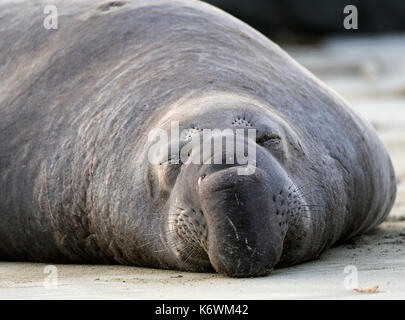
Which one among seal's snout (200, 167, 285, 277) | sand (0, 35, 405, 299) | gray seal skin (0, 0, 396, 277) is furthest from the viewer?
gray seal skin (0, 0, 396, 277)

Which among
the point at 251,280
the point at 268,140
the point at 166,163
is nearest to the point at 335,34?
the point at 268,140

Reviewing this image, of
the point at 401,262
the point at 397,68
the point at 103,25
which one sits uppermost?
the point at 103,25

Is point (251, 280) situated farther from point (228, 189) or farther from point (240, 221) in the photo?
point (228, 189)

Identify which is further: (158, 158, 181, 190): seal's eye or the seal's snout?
(158, 158, 181, 190): seal's eye

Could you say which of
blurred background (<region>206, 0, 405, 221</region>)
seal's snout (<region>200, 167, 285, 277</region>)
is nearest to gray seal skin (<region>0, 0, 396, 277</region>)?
seal's snout (<region>200, 167, 285, 277</region>)

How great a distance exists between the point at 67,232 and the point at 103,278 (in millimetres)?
588

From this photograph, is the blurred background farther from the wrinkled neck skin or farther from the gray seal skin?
the wrinkled neck skin

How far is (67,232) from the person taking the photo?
17.0 feet

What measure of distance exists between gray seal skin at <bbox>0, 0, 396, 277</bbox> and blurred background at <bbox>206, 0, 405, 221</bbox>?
11812mm

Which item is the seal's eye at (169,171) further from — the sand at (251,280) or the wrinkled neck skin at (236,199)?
the sand at (251,280)

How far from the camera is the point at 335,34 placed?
76.7 ft

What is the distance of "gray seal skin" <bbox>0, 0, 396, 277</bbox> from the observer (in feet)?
14.2
